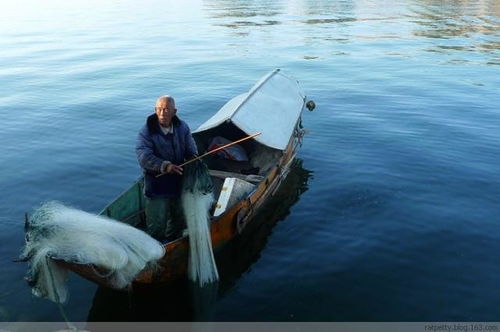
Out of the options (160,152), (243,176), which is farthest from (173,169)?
(243,176)

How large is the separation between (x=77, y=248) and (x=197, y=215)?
9.05ft

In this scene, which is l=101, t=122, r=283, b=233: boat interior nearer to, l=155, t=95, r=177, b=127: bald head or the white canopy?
the white canopy

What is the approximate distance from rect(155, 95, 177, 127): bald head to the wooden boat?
8.59ft

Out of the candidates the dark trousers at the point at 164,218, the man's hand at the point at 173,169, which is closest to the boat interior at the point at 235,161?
the dark trousers at the point at 164,218

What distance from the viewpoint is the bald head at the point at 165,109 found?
924 cm

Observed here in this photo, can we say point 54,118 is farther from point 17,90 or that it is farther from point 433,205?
point 433,205

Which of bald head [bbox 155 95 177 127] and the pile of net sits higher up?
bald head [bbox 155 95 177 127]

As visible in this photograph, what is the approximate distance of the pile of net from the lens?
8102mm

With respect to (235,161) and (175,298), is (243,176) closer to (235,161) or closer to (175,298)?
(235,161)

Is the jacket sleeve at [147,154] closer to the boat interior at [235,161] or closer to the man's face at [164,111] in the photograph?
the man's face at [164,111]

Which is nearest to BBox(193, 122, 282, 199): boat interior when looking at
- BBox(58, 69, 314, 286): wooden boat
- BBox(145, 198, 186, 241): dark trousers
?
BBox(58, 69, 314, 286): wooden boat

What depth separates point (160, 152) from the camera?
32.1 feet

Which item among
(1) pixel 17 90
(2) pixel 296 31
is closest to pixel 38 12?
(2) pixel 296 31

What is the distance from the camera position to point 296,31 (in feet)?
172
